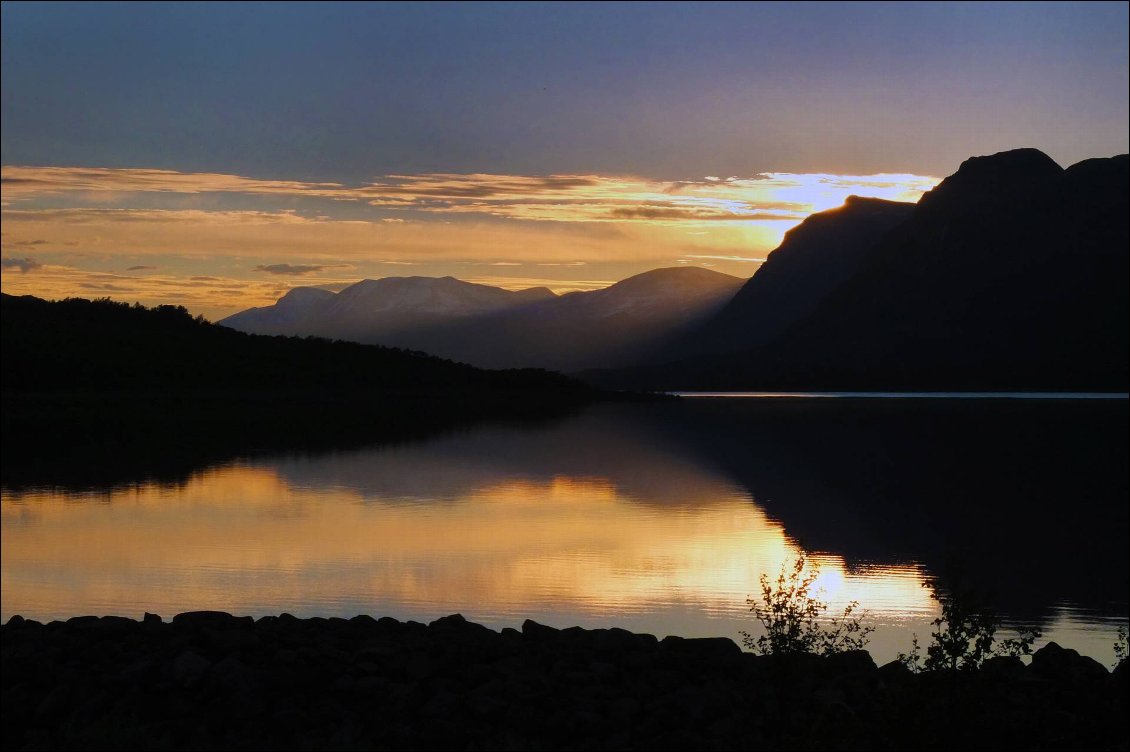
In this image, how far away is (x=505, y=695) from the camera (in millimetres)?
10945

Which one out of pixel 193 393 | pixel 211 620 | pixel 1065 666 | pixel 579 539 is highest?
pixel 193 393

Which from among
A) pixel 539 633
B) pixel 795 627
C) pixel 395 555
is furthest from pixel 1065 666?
pixel 395 555

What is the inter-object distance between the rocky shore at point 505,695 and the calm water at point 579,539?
1.64m

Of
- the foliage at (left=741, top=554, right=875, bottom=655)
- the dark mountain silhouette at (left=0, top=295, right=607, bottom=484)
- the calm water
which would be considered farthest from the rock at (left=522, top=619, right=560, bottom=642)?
the dark mountain silhouette at (left=0, top=295, right=607, bottom=484)

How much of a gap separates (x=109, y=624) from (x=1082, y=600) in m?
12.7

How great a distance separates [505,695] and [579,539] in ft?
39.1

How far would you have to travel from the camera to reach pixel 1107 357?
199875 millimetres

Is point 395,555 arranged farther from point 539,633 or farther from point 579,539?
point 539,633

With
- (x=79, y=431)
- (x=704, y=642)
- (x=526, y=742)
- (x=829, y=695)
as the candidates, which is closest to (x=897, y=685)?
(x=829, y=695)

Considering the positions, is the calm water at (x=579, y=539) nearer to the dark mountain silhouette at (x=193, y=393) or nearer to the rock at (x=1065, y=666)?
the rock at (x=1065, y=666)

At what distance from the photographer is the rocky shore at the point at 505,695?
9.92 meters

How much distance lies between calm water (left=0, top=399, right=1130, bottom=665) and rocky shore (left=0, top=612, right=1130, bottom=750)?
64.6 inches

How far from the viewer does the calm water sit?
1642 centimetres

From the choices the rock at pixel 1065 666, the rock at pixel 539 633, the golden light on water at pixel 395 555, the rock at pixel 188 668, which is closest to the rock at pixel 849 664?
the rock at pixel 1065 666
